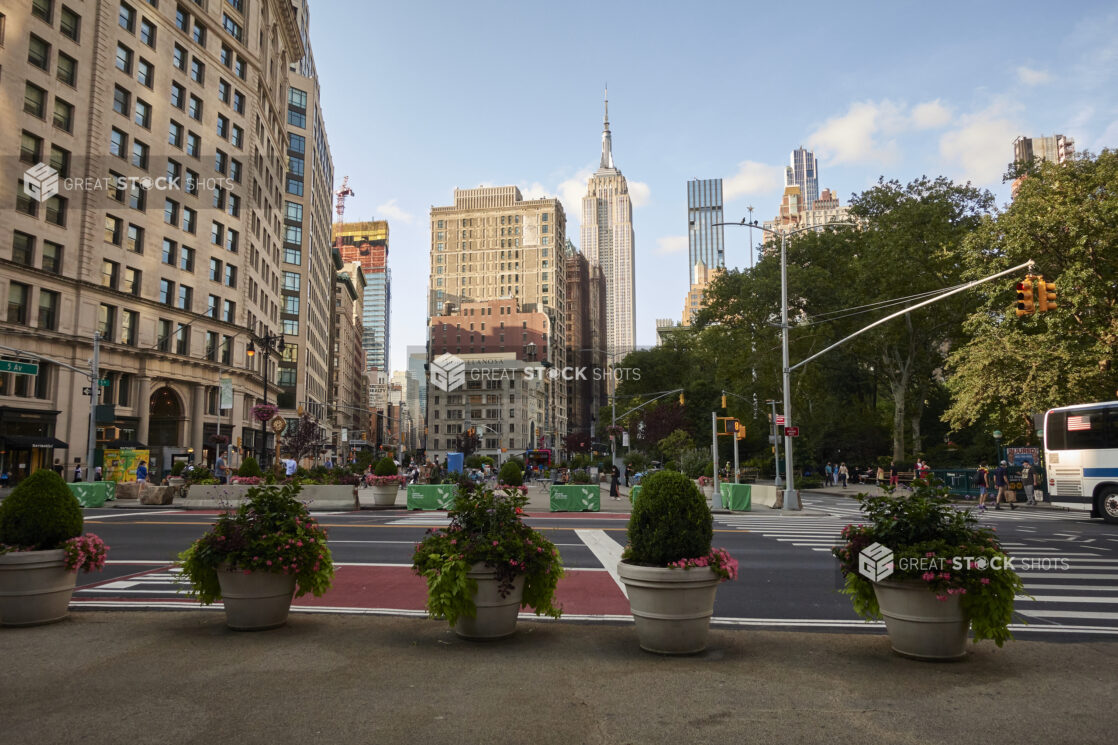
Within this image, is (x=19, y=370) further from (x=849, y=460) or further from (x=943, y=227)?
(x=849, y=460)

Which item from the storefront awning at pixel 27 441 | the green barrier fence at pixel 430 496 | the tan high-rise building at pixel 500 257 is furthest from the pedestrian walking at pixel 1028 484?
the tan high-rise building at pixel 500 257

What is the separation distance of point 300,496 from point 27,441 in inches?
779

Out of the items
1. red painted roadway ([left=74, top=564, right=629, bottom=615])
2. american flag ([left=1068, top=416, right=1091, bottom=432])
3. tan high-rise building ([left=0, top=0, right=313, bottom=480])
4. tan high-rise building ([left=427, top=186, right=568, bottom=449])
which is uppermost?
tan high-rise building ([left=427, top=186, right=568, bottom=449])

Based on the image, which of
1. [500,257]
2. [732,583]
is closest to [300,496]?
[732,583]

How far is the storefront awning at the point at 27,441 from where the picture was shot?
38.7 m

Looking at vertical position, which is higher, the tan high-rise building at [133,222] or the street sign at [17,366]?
the tan high-rise building at [133,222]

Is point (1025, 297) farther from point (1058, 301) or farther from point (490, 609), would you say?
point (1058, 301)

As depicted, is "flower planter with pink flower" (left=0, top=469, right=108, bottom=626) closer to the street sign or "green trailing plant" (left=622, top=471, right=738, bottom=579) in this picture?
"green trailing plant" (left=622, top=471, right=738, bottom=579)

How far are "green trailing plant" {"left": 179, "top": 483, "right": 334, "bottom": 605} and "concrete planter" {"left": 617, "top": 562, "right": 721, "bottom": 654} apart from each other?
10.8 ft

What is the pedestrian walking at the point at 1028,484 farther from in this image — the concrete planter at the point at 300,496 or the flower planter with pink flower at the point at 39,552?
the flower planter with pink flower at the point at 39,552

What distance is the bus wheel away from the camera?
943 inches

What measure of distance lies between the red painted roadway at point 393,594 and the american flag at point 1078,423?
21.6 metres

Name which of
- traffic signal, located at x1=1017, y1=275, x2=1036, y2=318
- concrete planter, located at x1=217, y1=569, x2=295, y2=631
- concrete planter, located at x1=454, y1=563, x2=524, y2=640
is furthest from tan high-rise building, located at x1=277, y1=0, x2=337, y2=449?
concrete planter, located at x1=454, y1=563, x2=524, y2=640

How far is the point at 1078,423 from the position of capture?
84.0 feet
